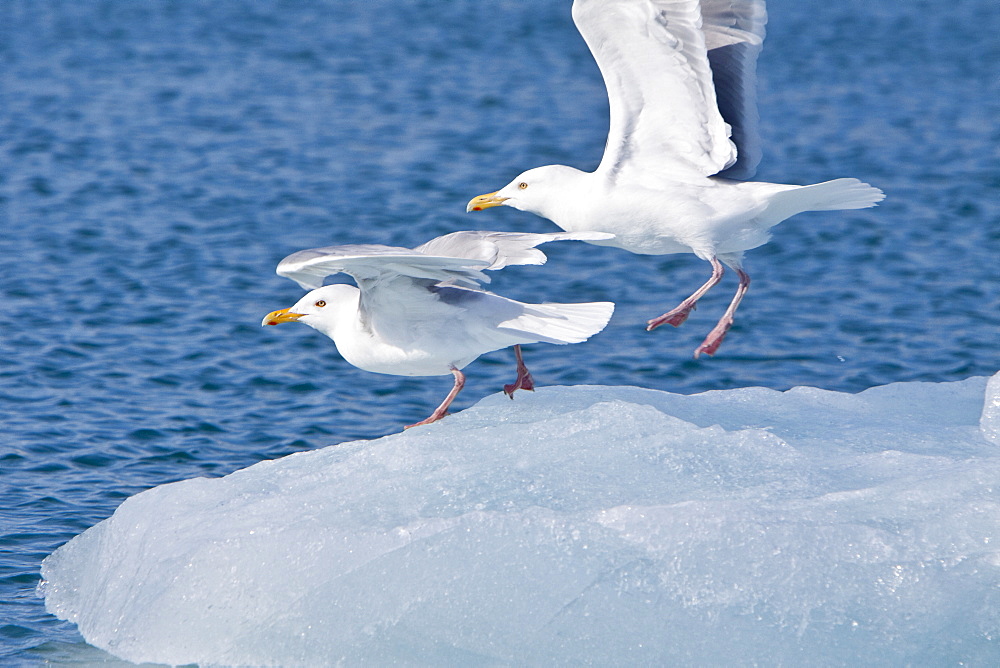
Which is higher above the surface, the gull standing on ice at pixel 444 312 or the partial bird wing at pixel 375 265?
the partial bird wing at pixel 375 265

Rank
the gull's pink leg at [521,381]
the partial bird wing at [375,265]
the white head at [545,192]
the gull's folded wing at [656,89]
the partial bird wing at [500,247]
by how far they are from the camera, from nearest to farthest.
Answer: the partial bird wing at [375,265] → the partial bird wing at [500,247] → the gull's pink leg at [521,381] → the gull's folded wing at [656,89] → the white head at [545,192]

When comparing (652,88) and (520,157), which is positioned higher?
(652,88)

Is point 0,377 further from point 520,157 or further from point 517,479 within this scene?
point 520,157

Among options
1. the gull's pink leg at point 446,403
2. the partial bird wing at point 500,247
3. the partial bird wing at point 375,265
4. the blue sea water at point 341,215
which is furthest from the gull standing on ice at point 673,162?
the blue sea water at point 341,215

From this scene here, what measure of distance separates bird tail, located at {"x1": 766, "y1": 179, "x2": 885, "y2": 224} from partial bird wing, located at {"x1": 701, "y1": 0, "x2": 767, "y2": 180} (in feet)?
1.54

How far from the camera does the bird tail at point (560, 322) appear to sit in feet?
20.2

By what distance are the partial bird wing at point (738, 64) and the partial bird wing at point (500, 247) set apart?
174 cm

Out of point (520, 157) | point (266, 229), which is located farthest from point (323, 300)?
point (520, 157)

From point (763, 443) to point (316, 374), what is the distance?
4.32 meters

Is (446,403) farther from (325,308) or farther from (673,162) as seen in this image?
(673,162)

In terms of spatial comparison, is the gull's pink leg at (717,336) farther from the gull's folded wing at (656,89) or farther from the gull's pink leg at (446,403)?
the gull's pink leg at (446,403)

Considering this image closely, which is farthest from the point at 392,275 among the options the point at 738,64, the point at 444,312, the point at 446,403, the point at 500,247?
the point at 738,64

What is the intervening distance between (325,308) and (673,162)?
6.81 ft

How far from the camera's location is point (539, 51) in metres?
20.7
